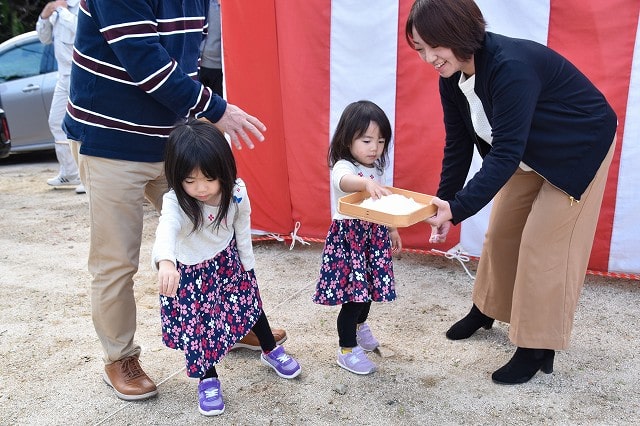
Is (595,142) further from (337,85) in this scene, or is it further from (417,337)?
(337,85)

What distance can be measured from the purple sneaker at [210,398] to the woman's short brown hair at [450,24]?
4.74 ft

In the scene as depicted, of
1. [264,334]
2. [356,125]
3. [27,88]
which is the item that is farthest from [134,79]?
[27,88]

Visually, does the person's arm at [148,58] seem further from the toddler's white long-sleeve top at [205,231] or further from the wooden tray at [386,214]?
the wooden tray at [386,214]

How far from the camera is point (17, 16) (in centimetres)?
1082

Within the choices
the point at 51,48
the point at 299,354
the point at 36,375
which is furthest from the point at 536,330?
the point at 51,48

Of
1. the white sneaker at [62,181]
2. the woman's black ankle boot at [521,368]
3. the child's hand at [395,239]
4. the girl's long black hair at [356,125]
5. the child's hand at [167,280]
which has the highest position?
the girl's long black hair at [356,125]

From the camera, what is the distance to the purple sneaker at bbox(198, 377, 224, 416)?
234cm

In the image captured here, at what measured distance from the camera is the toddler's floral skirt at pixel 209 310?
2291mm

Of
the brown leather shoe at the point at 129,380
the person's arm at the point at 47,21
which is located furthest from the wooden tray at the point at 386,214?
the person's arm at the point at 47,21

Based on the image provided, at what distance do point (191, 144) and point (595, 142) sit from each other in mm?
1421

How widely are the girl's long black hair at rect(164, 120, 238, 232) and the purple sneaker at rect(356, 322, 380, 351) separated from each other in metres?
0.89

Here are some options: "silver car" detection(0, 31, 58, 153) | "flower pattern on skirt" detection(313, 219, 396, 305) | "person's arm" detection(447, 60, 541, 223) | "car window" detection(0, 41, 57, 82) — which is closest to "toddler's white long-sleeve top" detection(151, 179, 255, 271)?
"flower pattern on skirt" detection(313, 219, 396, 305)

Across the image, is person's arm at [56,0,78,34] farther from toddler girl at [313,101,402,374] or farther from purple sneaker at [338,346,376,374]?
purple sneaker at [338,346,376,374]

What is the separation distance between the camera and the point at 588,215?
2.39 meters
